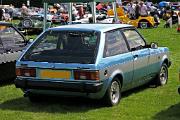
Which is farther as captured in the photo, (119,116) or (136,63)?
(136,63)

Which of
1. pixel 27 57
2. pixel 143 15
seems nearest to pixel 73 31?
pixel 27 57

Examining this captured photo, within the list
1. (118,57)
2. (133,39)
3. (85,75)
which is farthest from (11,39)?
(85,75)

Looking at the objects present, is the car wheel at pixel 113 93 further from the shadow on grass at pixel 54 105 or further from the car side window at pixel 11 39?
the car side window at pixel 11 39

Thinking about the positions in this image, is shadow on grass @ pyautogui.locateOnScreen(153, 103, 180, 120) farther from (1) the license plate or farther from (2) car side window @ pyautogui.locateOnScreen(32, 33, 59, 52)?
(2) car side window @ pyautogui.locateOnScreen(32, 33, 59, 52)

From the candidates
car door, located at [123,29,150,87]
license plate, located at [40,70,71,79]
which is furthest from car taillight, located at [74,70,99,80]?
car door, located at [123,29,150,87]

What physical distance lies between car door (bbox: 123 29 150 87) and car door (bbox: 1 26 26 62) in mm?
2694

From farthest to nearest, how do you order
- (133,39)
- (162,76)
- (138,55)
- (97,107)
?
(162,76), (133,39), (138,55), (97,107)

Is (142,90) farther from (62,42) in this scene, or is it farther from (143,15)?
(143,15)

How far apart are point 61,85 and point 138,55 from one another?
1902 mm

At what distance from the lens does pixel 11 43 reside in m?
10.5

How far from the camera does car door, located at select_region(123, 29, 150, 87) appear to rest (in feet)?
28.8

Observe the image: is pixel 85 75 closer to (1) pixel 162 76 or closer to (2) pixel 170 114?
(2) pixel 170 114

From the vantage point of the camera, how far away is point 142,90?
31.7 feet

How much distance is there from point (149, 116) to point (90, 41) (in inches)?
63.3
